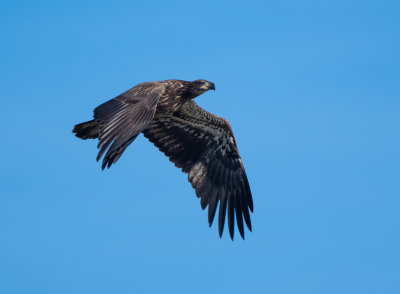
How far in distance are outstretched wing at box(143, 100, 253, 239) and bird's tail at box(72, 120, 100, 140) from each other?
1912 mm

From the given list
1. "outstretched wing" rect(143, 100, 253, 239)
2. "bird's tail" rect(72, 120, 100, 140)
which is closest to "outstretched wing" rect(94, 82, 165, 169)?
"bird's tail" rect(72, 120, 100, 140)

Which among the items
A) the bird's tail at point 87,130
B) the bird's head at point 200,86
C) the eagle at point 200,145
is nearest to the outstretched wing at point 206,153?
the eagle at point 200,145

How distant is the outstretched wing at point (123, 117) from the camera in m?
13.4

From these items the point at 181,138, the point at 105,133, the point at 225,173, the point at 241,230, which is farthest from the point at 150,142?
the point at 105,133

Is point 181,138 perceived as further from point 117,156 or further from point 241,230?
point 117,156

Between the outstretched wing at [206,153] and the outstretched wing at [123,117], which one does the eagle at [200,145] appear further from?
the outstretched wing at [123,117]

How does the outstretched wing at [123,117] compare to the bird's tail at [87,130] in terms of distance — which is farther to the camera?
the bird's tail at [87,130]

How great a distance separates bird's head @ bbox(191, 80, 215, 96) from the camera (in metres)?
17.0

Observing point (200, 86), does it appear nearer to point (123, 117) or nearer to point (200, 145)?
point (200, 145)

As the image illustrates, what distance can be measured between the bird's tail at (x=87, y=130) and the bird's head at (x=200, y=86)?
2.32m

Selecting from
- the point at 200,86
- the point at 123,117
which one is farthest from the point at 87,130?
the point at 200,86

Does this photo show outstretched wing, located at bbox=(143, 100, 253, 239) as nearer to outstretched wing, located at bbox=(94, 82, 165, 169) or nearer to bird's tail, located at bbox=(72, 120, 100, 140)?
bird's tail, located at bbox=(72, 120, 100, 140)

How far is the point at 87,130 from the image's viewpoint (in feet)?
53.8

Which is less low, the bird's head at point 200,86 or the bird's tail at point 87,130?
the bird's head at point 200,86
